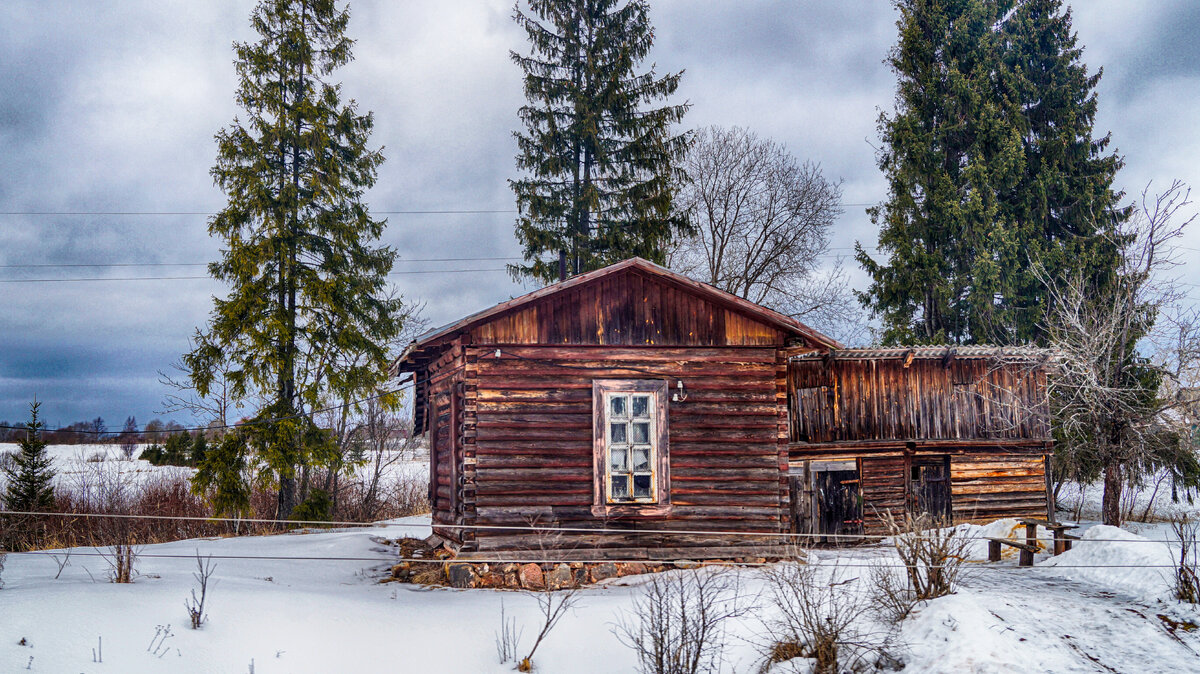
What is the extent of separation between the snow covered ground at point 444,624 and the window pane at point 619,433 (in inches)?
88.5

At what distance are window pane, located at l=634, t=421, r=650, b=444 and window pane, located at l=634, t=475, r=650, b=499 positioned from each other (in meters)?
0.59

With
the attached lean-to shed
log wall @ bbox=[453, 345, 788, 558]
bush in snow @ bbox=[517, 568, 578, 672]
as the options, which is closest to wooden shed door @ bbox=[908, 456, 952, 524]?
the attached lean-to shed

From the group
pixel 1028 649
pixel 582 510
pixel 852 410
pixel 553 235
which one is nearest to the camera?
pixel 1028 649

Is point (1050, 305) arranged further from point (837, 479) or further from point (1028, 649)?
point (1028, 649)

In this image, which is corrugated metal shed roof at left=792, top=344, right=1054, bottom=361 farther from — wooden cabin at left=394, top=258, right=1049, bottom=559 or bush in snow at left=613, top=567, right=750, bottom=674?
bush in snow at left=613, top=567, right=750, bottom=674

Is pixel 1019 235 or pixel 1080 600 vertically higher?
pixel 1019 235

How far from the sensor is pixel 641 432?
12906 mm

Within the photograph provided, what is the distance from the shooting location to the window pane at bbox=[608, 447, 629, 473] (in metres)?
12.8

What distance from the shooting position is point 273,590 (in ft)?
34.0

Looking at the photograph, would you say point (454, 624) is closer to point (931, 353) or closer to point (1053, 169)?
point (931, 353)

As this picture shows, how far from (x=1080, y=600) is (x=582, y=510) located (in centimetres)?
703

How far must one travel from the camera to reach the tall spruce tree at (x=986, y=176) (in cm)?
2523

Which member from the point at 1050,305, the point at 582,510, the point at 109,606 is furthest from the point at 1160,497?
the point at 109,606

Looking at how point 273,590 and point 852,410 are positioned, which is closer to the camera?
point 273,590
